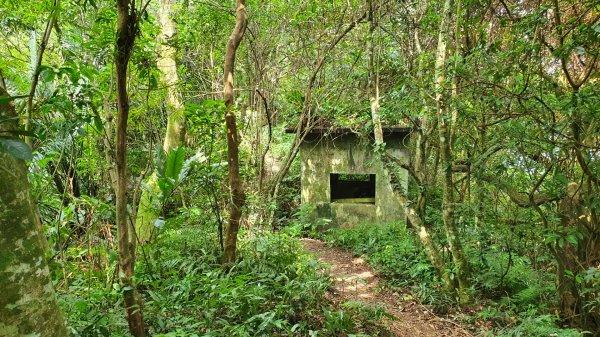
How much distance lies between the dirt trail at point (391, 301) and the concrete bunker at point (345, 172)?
225cm

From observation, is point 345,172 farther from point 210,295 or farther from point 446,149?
point 210,295

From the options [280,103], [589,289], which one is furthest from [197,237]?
[280,103]

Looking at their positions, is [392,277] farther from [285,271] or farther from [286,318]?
[286,318]

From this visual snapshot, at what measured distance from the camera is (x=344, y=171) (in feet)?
32.4

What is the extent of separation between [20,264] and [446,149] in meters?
4.75

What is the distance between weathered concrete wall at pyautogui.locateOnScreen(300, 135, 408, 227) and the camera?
9.62 meters

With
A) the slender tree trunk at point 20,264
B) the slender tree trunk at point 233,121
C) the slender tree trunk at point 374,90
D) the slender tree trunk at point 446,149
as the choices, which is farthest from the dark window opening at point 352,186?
the slender tree trunk at point 20,264

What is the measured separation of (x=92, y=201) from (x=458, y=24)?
14.3 ft

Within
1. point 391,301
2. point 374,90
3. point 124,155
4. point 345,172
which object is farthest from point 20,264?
point 345,172

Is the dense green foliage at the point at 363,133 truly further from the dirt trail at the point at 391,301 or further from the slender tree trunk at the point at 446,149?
the dirt trail at the point at 391,301

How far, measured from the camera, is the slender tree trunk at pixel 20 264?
1.34 meters

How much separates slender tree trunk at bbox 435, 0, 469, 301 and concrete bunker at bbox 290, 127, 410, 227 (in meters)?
4.23

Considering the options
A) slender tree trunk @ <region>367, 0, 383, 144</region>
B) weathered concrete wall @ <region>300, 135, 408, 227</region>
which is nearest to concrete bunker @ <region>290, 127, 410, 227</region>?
weathered concrete wall @ <region>300, 135, 408, 227</region>

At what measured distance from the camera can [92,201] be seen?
343cm
